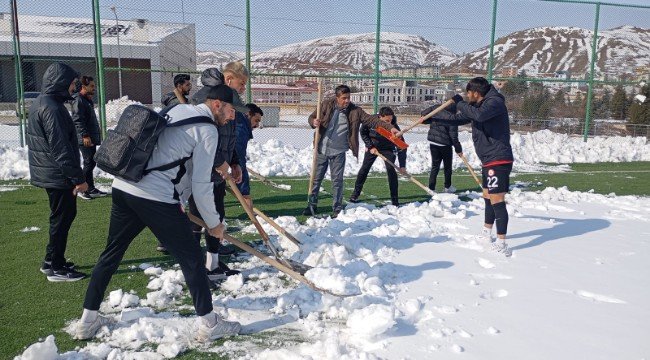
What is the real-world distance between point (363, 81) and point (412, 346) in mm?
9961

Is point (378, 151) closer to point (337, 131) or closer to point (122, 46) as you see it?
point (337, 131)

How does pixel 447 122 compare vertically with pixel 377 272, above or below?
above

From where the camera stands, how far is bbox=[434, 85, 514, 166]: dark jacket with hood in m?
5.05

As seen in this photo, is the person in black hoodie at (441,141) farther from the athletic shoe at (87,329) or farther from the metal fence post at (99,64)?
the metal fence post at (99,64)

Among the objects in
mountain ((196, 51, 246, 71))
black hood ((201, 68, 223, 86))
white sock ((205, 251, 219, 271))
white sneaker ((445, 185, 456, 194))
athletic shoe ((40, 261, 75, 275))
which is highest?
mountain ((196, 51, 246, 71))

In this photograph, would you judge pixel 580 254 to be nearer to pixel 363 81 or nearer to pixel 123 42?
pixel 363 81

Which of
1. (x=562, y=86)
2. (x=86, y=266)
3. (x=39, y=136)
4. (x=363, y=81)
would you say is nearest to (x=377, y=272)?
(x=86, y=266)

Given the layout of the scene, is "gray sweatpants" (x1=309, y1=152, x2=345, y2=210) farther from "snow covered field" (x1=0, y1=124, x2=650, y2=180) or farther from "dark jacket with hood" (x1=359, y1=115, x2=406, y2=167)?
"snow covered field" (x1=0, y1=124, x2=650, y2=180)

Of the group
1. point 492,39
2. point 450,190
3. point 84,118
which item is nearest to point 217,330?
point 84,118

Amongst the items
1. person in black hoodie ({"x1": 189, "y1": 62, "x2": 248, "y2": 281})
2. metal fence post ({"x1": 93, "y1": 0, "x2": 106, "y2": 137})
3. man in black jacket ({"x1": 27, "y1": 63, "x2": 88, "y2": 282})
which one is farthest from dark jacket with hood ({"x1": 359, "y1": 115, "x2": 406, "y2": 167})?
metal fence post ({"x1": 93, "y1": 0, "x2": 106, "y2": 137})

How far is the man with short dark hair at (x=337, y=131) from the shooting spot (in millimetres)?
6750

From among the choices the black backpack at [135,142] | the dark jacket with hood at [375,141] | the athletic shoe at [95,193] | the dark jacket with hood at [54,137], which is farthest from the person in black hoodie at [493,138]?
the athletic shoe at [95,193]

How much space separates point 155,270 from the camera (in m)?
4.59

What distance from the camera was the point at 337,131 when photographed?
22.2ft
